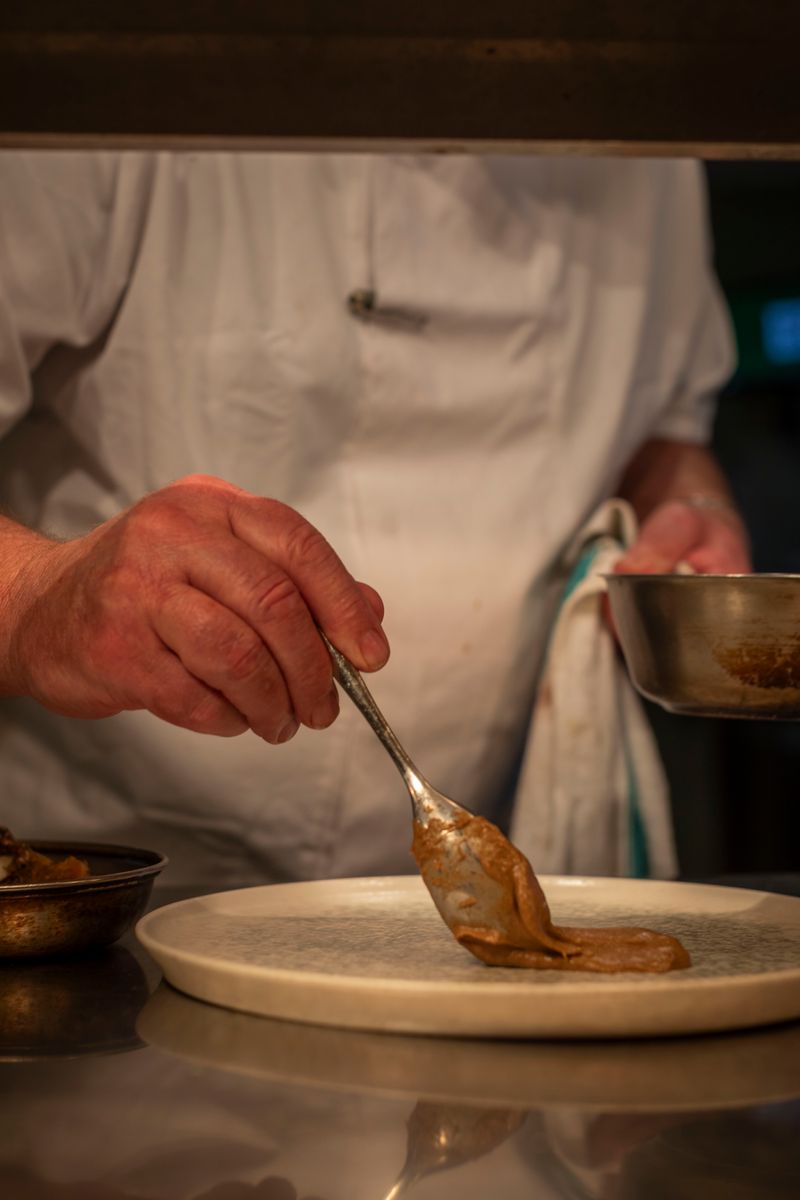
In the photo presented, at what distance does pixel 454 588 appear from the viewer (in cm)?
132

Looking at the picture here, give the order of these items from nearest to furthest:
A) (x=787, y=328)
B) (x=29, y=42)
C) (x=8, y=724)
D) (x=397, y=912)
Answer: (x=29, y=42)
(x=397, y=912)
(x=8, y=724)
(x=787, y=328)

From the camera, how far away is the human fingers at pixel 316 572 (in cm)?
75

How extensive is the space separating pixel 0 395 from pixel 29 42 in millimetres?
494

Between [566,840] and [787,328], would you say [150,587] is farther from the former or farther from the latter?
[787,328]

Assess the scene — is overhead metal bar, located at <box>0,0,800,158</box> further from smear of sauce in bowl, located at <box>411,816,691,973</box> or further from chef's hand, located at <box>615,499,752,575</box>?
chef's hand, located at <box>615,499,752,575</box>

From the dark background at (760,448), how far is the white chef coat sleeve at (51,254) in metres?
2.72

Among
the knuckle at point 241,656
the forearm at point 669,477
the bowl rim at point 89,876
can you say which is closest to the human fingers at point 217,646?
the knuckle at point 241,656

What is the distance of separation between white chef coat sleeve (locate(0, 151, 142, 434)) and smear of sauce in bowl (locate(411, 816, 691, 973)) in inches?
25.7

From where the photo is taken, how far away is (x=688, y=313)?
158 centimetres

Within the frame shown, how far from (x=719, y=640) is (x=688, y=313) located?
0.90m

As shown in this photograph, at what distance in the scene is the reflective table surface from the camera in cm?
47

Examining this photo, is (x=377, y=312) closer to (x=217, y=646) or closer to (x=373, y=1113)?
(x=217, y=646)

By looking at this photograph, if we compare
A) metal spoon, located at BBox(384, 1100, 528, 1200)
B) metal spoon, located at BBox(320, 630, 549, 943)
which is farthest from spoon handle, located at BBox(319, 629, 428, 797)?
metal spoon, located at BBox(384, 1100, 528, 1200)

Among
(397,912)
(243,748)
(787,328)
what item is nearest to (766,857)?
(787,328)
